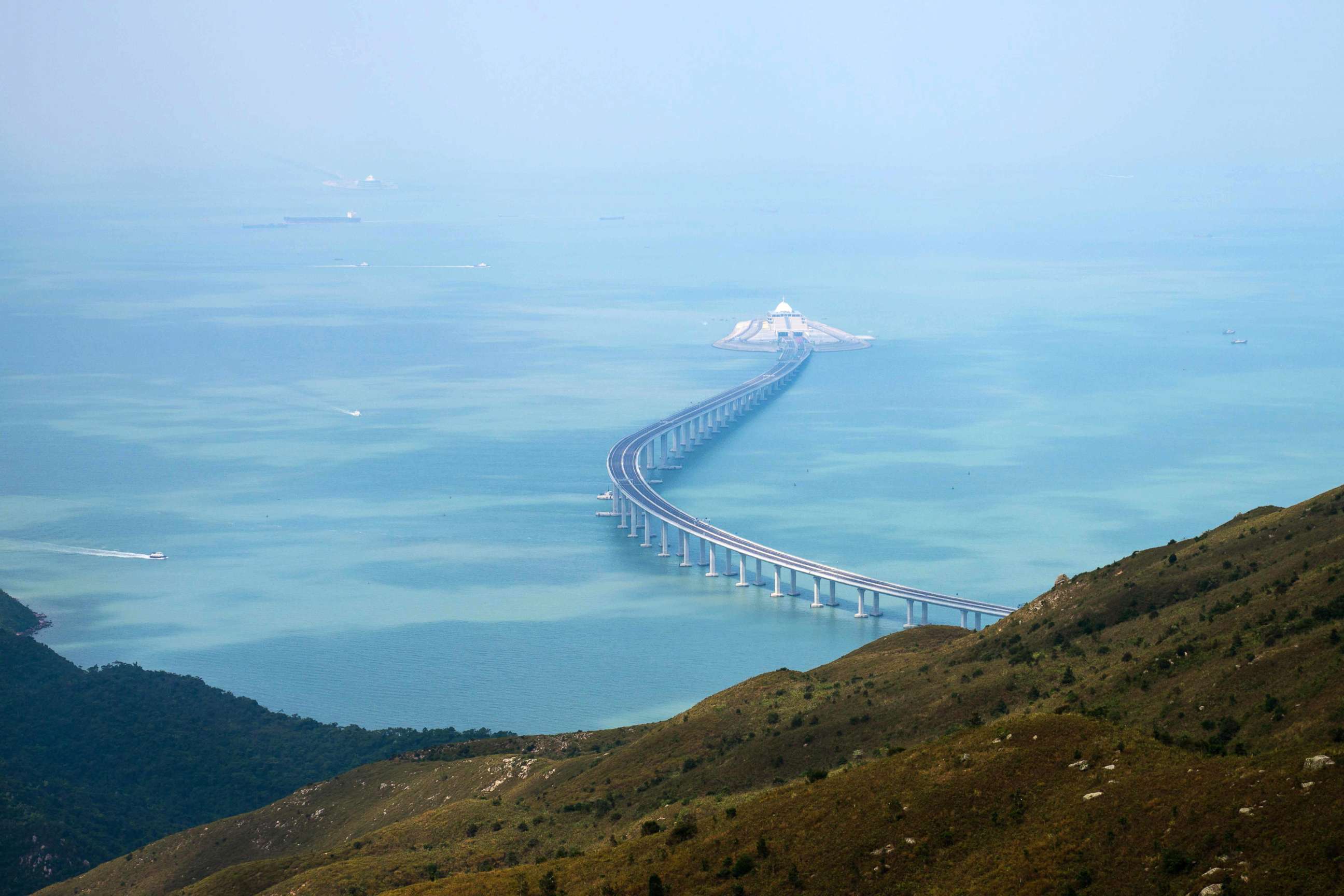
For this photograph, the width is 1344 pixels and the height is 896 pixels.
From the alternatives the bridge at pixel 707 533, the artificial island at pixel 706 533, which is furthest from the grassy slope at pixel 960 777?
the artificial island at pixel 706 533

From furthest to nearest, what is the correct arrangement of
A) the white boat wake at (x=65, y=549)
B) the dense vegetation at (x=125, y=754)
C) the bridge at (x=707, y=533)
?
the white boat wake at (x=65, y=549) → the bridge at (x=707, y=533) → the dense vegetation at (x=125, y=754)

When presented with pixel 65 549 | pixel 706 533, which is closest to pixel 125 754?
pixel 65 549

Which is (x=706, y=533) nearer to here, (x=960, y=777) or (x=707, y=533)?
(x=707, y=533)

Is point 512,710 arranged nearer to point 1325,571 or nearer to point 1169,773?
point 1325,571

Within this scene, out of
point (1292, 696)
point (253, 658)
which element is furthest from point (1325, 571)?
point (253, 658)

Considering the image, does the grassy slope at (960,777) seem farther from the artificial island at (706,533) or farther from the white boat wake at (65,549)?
the white boat wake at (65,549)
